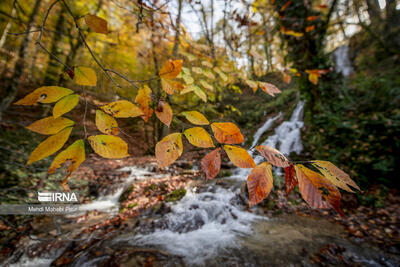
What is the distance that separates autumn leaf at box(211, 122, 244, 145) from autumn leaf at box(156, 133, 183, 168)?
0.49ft

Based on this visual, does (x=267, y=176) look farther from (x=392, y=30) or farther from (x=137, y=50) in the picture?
(x=392, y=30)

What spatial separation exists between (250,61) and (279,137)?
17.7 ft

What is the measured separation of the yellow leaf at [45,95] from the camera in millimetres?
531

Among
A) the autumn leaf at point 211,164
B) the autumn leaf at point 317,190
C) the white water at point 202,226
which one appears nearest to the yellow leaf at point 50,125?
the autumn leaf at point 211,164

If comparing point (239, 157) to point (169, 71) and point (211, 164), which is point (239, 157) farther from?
point (169, 71)

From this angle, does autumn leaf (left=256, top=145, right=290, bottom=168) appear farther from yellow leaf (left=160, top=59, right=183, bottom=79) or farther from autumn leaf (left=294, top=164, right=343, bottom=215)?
yellow leaf (left=160, top=59, right=183, bottom=79)

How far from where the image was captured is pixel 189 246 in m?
2.56

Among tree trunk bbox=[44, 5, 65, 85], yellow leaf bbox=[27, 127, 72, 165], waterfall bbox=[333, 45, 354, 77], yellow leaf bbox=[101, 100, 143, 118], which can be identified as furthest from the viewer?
waterfall bbox=[333, 45, 354, 77]

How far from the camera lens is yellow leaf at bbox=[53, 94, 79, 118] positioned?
0.54 meters

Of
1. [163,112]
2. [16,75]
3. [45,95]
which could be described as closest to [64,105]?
[45,95]

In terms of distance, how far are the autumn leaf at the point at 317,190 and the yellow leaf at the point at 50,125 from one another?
0.80m

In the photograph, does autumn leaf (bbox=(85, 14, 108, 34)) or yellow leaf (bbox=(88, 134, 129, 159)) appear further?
autumn leaf (bbox=(85, 14, 108, 34))

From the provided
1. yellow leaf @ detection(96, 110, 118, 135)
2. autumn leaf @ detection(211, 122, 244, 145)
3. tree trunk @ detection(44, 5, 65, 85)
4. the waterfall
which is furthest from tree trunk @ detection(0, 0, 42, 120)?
the waterfall

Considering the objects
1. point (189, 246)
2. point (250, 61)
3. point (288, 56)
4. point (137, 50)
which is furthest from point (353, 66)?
point (189, 246)
